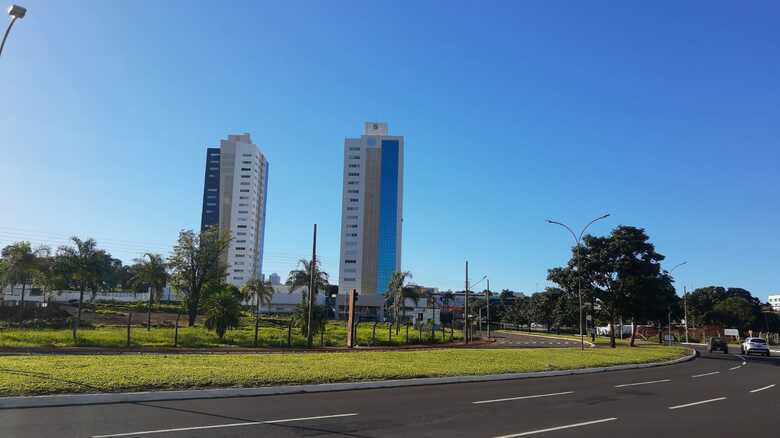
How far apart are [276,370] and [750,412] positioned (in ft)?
43.5

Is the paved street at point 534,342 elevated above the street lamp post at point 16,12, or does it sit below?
below

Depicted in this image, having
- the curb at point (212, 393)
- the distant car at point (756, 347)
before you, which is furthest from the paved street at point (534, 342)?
the curb at point (212, 393)

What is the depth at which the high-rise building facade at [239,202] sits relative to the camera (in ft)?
595

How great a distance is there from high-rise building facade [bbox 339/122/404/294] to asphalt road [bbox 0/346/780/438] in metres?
144

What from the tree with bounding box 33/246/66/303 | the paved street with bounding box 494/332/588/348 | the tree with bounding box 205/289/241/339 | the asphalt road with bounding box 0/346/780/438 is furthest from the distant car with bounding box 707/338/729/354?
the tree with bounding box 33/246/66/303

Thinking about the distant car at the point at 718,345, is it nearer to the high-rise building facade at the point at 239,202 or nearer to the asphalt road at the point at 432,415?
the asphalt road at the point at 432,415

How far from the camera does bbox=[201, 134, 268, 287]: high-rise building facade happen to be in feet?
595

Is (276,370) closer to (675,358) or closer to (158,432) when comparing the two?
(158,432)

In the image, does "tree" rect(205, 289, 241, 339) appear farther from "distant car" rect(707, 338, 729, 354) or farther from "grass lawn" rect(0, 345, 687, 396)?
"distant car" rect(707, 338, 729, 354)

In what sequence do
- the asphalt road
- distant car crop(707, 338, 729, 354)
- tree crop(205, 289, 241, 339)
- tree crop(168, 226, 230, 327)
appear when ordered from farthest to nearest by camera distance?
1. tree crop(168, 226, 230, 327)
2. distant car crop(707, 338, 729, 354)
3. tree crop(205, 289, 241, 339)
4. the asphalt road

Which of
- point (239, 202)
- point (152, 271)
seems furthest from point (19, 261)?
point (239, 202)

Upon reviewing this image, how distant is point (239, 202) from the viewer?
184 meters

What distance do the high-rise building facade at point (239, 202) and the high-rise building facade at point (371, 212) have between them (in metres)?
40.1

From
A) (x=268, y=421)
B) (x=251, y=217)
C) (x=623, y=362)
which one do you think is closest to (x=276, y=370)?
(x=268, y=421)
